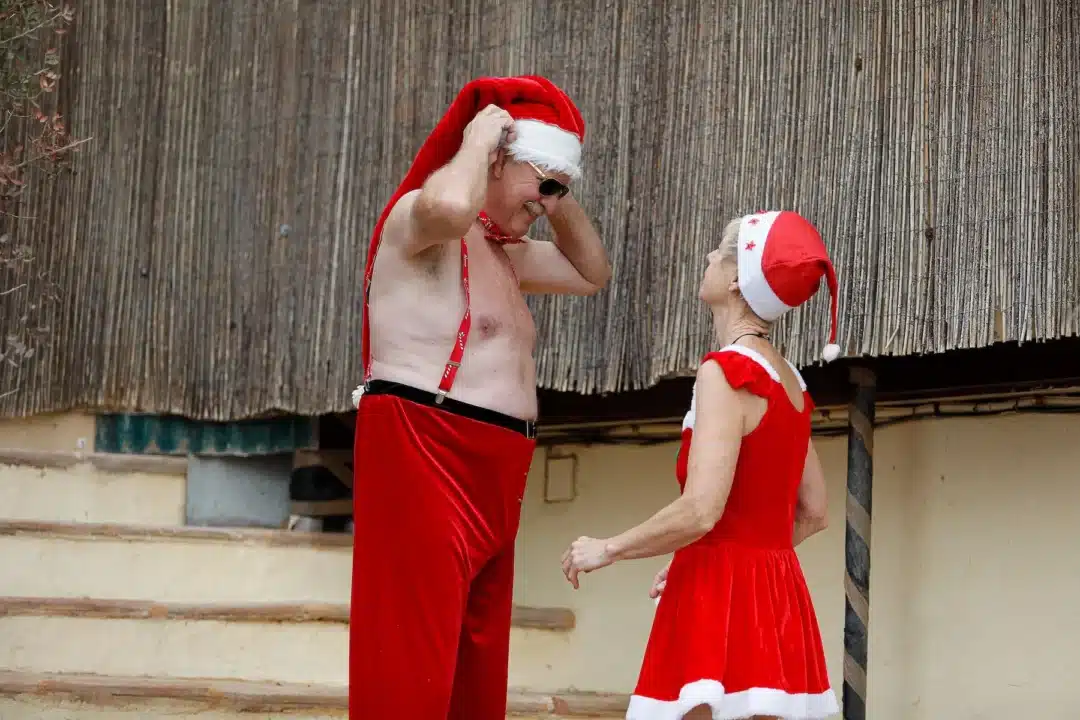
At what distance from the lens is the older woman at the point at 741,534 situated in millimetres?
2643

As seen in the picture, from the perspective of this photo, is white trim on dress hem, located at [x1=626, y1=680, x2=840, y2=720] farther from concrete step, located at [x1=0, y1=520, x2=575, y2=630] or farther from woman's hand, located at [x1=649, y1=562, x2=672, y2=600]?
concrete step, located at [x1=0, y1=520, x2=575, y2=630]

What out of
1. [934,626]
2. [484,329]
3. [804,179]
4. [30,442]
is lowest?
[934,626]

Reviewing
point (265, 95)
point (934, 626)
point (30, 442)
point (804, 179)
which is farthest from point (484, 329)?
point (30, 442)

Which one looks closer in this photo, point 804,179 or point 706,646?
point 706,646

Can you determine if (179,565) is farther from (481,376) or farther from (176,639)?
(481,376)

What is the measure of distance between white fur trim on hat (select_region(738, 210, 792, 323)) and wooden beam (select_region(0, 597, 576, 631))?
2.23 metres

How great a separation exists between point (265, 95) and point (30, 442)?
1.51 m

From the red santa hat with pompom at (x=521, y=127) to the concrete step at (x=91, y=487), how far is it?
2595 mm

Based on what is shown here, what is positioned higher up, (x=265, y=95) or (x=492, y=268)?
(x=265, y=95)

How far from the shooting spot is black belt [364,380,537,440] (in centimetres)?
271

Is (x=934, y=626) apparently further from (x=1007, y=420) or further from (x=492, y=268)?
(x=492, y=268)

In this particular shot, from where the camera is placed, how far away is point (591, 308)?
4527 mm

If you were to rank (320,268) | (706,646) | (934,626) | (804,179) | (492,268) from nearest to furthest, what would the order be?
(706,646) → (492,268) → (804,179) → (934,626) → (320,268)

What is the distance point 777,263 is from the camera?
9.12 feet
